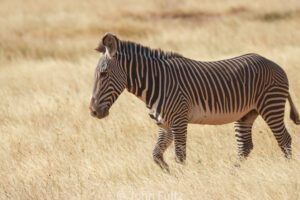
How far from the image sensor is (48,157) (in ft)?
30.5

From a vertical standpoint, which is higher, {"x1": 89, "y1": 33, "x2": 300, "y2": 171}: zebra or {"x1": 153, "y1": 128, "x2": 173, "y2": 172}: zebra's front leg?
{"x1": 89, "y1": 33, "x2": 300, "y2": 171}: zebra

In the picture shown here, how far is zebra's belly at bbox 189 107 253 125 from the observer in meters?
8.21

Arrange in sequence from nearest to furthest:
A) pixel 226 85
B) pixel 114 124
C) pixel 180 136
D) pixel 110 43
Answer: pixel 110 43 → pixel 180 136 → pixel 226 85 → pixel 114 124

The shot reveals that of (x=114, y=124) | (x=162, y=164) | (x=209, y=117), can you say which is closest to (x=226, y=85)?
(x=209, y=117)

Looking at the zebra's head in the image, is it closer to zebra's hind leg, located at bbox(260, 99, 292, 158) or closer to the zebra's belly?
the zebra's belly

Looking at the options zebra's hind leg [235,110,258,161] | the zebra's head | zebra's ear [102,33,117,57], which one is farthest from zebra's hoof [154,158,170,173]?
zebra's ear [102,33,117,57]

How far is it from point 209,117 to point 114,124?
122 inches

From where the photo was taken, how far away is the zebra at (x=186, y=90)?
7.84 metres

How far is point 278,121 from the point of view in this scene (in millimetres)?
8586

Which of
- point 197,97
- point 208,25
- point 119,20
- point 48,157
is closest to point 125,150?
point 48,157

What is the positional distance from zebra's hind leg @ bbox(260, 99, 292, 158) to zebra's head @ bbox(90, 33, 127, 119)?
6.22 feet

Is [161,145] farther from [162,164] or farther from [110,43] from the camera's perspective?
[110,43]

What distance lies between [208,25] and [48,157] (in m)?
15.2

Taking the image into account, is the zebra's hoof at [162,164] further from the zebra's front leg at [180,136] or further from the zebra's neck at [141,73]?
the zebra's neck at [141,73]
